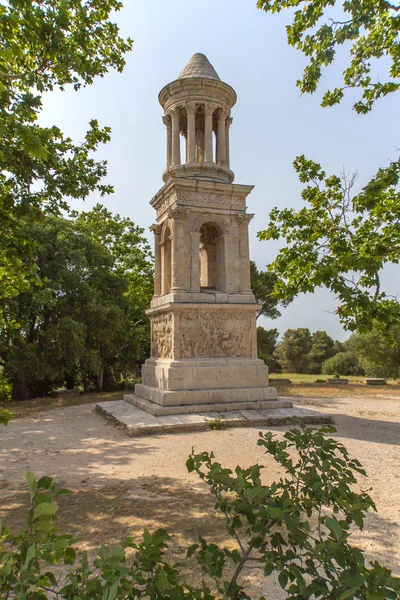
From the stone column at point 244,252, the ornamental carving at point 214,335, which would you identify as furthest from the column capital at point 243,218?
the ornamental carving at point 214,335

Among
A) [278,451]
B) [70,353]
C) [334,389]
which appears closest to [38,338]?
[70,353]

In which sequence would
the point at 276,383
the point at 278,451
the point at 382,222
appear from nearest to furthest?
the point at 278,451 < the point at 382,222 < the point at 276,383

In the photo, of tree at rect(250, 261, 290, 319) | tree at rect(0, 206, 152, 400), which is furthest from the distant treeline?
tree at rect(0, 206, 152, 400)

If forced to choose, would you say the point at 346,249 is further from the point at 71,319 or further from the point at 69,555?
the point at 71,319

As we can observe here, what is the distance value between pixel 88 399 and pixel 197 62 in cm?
1303

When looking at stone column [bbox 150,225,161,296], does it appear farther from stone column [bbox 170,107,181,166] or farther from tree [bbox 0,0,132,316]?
tree [bbox 0,0,132,316]

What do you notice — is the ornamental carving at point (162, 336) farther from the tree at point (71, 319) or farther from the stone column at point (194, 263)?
the tree at point (71, 319)

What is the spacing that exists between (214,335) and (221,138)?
710cm

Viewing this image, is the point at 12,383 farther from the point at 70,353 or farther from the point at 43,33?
the point at 43,33

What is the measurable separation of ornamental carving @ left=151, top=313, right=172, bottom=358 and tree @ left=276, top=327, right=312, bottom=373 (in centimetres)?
3713

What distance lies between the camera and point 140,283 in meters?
21.4

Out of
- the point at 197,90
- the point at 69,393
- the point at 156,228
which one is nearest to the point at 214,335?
the point at 156,228

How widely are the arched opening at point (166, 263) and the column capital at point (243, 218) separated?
2.29 m

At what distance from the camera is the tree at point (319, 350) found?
4681 centimetres
